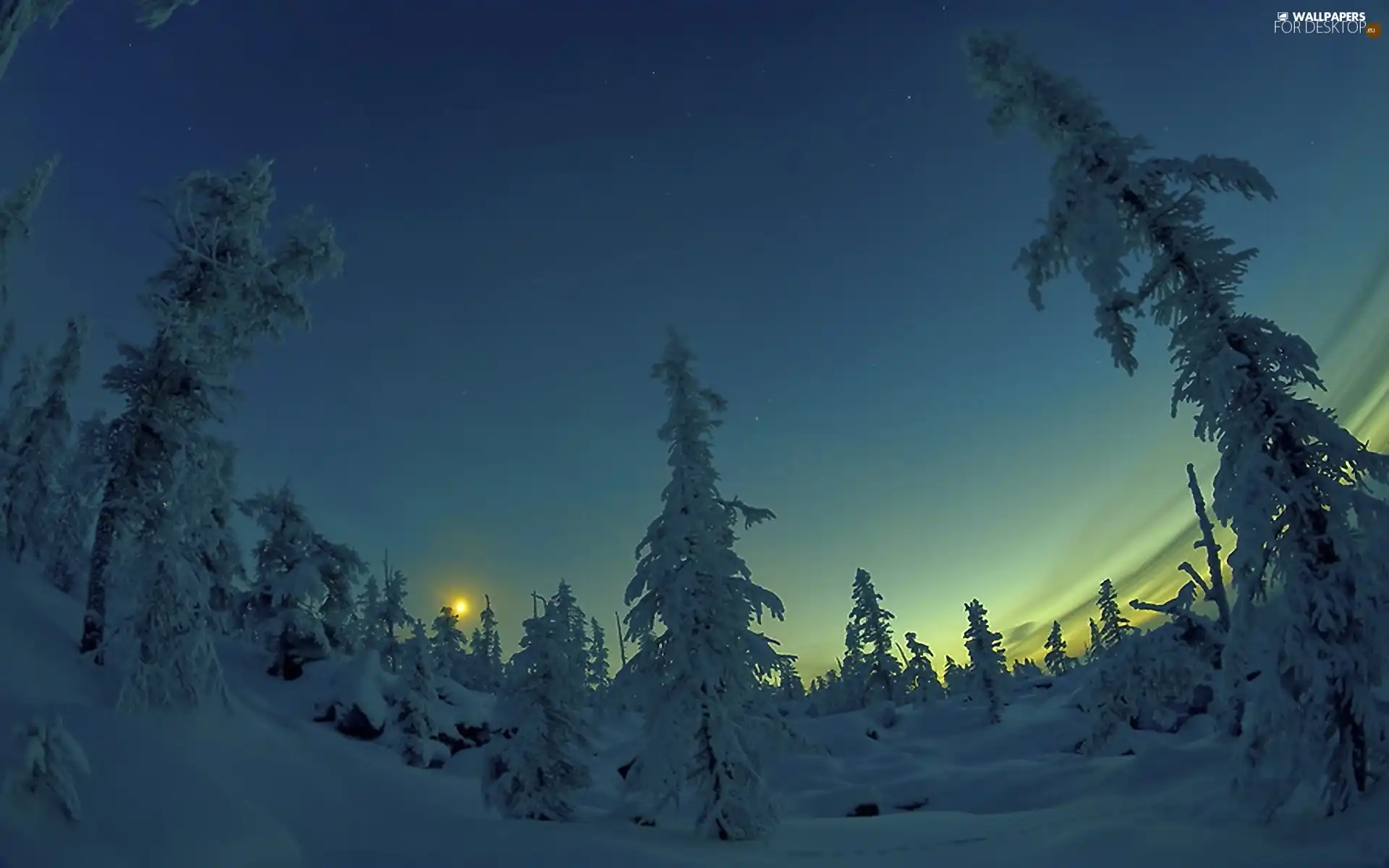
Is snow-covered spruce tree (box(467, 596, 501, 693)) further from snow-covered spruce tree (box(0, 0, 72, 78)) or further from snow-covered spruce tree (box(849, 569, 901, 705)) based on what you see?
snow-covered spruce tree (box(0, 0, 72, 78))

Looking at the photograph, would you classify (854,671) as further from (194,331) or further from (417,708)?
(194,331)

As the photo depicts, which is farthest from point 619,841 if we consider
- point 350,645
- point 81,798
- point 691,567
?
point 350,645

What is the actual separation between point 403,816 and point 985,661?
52.5 metres

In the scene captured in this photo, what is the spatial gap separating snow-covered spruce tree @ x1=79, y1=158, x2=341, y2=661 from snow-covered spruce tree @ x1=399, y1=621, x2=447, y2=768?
1389 cm

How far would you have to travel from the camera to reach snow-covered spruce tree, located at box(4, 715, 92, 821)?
8.21m

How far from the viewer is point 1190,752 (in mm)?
17656

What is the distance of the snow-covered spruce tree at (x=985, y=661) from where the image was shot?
54.7m

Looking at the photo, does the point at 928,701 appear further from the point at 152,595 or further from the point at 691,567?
the point at 152,595

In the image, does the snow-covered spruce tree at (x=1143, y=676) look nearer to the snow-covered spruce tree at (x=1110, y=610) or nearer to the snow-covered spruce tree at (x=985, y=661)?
the snow-covered spruce tree at (x=985, y=661)

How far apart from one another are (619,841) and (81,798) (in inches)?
330

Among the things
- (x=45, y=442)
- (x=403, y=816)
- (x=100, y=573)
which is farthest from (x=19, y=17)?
(x=45, y=442)

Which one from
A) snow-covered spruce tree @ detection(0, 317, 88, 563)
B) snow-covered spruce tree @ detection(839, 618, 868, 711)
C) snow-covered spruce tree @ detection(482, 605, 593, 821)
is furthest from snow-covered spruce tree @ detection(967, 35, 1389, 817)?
snow-covered spruce tree @ detection(839, 618, 868, 711)

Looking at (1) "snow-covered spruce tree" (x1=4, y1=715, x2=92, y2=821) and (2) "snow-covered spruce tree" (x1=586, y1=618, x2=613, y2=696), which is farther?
(2) "snow-covered spruce tree" (x1=586, y1=618, x2=613, y2=696)

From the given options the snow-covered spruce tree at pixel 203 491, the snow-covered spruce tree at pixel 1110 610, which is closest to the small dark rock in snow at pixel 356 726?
the snow-covered spruce tree at pixel 203 491
